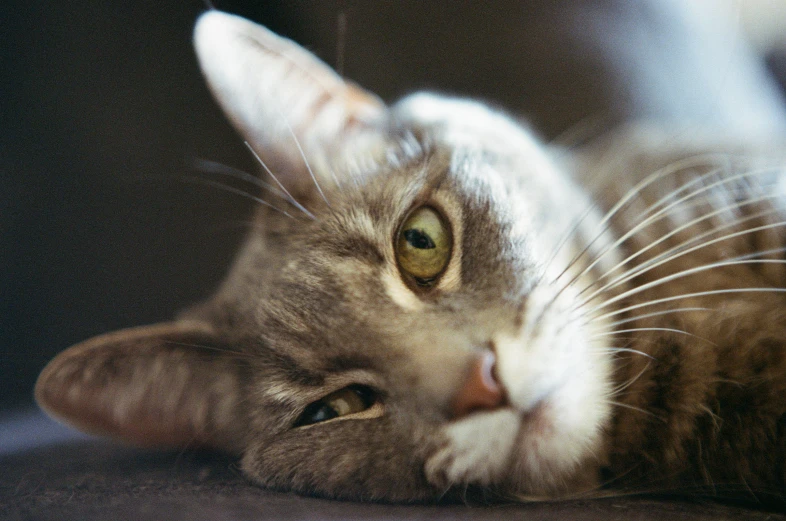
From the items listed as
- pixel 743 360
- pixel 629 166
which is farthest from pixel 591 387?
pixel 629 166

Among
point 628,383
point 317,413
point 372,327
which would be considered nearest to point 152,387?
point 317,413

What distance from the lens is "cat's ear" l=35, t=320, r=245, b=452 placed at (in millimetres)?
847

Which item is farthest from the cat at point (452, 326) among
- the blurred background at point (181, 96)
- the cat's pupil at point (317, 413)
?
the blurred background at point (181, 96)

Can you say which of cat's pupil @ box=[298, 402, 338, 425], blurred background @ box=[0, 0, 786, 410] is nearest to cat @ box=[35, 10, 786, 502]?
cat's pupil @ box=[298, 402, 338, 425]

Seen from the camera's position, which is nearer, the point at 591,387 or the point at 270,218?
the point at 591,387

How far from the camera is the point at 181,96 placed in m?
1.19

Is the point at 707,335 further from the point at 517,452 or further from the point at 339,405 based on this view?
the point at 339,405

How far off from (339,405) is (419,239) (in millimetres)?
281

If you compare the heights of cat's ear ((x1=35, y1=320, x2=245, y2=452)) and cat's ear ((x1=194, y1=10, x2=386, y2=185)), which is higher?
cat's ear ((x1=194, y1=10, x2=386, y2=185))

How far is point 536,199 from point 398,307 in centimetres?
33

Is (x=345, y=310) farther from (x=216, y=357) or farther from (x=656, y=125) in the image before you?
(x=656, y=125)

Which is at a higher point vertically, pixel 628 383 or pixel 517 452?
pixel 628 383

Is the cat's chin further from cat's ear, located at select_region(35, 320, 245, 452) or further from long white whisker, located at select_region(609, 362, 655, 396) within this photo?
cat's ear, located at select_region(35, 320, 245, 452)

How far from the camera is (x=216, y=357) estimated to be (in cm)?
100
